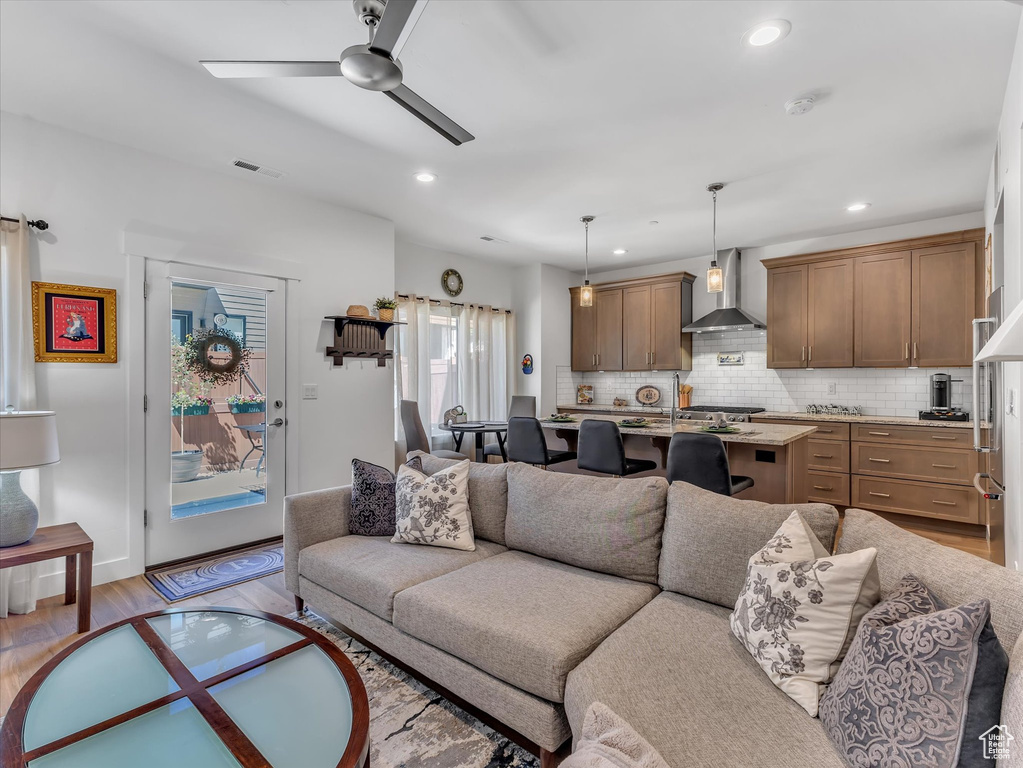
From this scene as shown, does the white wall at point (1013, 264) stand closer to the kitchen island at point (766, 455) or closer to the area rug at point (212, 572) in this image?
the kitchen island at point (766, 455)

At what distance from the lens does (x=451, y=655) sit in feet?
6.11

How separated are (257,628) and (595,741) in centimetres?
135

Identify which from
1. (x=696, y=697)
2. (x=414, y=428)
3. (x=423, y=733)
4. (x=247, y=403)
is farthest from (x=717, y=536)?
(x=247, y=403)

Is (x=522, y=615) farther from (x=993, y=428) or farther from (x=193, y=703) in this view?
(x=993, y=428)

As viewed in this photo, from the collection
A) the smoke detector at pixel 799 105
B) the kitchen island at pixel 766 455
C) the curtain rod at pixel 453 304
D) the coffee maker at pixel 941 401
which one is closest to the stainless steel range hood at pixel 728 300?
the coffee maker at pixel 941 401

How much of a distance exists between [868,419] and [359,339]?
4.53 meters

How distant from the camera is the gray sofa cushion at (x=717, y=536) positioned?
177 centimetres

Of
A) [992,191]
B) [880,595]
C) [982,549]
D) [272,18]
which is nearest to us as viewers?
[880,595]

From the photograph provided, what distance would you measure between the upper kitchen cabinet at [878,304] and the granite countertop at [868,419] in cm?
49

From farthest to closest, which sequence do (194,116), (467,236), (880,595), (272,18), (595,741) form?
(467,236)
(194,116)
(272,18)
(880,595)
(595,741)

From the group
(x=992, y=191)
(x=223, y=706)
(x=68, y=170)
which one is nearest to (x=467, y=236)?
(x=68, y=170)

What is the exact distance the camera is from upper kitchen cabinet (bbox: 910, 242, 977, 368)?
→ 4.31 metres

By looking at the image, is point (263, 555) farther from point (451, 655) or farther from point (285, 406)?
point (451, 655)

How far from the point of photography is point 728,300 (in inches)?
223
